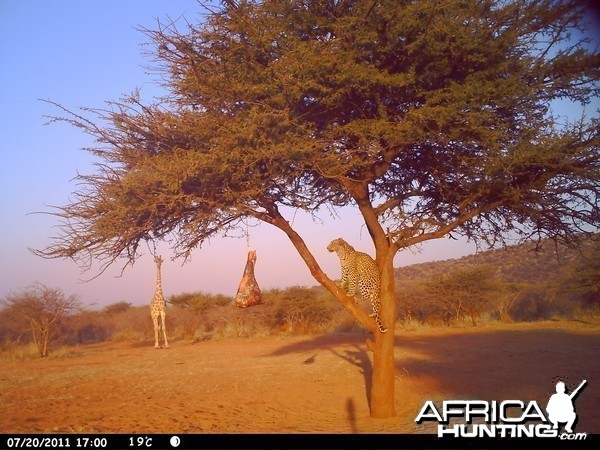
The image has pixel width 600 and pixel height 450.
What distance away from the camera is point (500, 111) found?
394 inches

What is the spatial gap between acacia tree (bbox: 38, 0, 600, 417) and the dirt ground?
181cm

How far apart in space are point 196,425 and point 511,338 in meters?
15.4

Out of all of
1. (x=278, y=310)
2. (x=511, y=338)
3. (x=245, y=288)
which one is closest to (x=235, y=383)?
(x=245, y=288)

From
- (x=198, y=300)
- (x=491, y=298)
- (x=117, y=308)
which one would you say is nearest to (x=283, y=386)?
(x=491, y=298)

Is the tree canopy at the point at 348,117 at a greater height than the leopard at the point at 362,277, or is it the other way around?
the tree canopy at the point at 348,117

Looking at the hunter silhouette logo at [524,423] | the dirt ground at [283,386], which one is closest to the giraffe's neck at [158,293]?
the dirt ground at [283,386]

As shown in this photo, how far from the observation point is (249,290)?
10.3 m

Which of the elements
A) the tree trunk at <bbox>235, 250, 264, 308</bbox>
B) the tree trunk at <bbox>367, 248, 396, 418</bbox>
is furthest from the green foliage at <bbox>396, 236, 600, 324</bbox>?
the tree trunk at <bbox>235, 250, 264, 308</bbox>

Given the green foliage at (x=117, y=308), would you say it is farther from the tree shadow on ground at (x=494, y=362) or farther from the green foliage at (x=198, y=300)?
the tree shadow on ground at (x=494, y=362)

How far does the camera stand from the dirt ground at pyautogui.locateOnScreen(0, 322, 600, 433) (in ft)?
31.3

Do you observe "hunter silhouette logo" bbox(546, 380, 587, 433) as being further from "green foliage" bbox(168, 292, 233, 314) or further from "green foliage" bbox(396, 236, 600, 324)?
"green foliage" bbox(168, 292, 233, 314)

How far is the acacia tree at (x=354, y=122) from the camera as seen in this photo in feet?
29.7

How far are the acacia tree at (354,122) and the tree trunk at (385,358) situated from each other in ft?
0.06

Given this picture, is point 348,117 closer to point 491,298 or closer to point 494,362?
point 494,362
